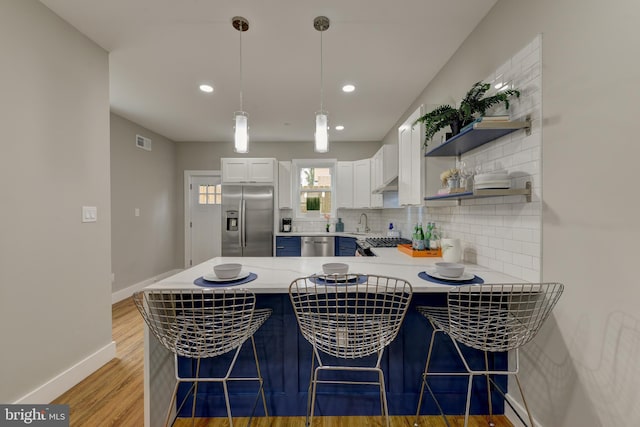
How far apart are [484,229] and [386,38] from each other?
1678 mm

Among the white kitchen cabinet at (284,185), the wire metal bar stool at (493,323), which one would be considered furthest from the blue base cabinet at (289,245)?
the wire metal bar stool at (493,323)

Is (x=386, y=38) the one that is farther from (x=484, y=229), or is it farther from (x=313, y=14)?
(x=484, y=229)

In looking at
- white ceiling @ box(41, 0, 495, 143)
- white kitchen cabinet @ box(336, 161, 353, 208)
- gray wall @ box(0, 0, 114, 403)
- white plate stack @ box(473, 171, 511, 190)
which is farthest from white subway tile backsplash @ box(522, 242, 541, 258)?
white kitchen cabinet @ box(336, 161, 353, 208)

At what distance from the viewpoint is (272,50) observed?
2359 millimetres

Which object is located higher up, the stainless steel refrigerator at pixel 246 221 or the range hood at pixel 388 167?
the range hood at pixel 388 167

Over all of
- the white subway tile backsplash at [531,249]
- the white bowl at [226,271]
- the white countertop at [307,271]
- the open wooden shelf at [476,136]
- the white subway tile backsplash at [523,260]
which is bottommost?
the white countertop at [307,271]

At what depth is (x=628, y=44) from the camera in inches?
41.4

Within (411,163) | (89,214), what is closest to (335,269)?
(411,163)

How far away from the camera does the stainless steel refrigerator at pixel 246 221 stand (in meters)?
4.70

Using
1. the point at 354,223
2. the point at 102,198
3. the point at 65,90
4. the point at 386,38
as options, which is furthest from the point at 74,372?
the point at 354,223

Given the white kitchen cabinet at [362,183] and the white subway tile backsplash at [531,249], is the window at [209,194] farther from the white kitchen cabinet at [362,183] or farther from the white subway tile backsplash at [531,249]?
the white subway tile backsplash at [531,249]

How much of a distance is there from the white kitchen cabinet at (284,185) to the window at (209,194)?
1.37 meters

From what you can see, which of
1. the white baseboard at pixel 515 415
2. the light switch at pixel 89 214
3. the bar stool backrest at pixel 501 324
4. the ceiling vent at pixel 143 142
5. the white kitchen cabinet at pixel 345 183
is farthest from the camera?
the white kitchen cabinet at pixel 345 183

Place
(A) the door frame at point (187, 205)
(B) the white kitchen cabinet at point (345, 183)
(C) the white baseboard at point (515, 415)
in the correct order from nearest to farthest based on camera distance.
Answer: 1. (C) the white baseboard at point (515, 415)
2. (B) the white kitchen cabinet at point (345, 183)
3. (A) the door frame at point (187, 205)
